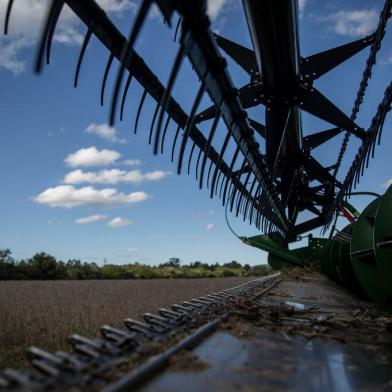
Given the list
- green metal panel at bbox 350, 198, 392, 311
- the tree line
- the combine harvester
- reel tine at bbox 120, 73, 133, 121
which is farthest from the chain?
the tree line

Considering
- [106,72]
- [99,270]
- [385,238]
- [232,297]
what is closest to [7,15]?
[106,72]

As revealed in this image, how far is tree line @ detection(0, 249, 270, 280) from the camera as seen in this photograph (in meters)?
20.2

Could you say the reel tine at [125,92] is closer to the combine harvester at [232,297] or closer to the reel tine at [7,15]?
the combine harvester at [232,297]

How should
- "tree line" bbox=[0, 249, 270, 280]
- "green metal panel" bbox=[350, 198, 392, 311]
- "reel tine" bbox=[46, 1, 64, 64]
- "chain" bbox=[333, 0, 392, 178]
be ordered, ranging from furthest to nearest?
"tree line" bbox=[0, 249, 270, 280], "green metal panel" bbox=[350, 198, 392, 311], "chain" bbox=[333, 0, 392, 178], "reel tine" bbox=[46, 1, 64, 64]

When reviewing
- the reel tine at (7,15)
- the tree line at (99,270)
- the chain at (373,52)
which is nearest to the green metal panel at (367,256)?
the chain at (373,52)

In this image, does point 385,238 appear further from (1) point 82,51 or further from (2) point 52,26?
(2) point 52,26

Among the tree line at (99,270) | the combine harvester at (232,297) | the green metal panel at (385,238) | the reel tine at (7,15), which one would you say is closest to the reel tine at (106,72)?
the combine harvester at (232,297)

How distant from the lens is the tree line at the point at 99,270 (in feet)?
66.2

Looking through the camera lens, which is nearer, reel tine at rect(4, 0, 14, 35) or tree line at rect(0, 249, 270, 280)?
reel tine at rect(4, 0, 14, 35)

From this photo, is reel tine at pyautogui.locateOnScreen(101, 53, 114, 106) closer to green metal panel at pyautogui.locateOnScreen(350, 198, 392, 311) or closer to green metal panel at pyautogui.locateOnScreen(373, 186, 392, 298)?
green metal panel at pyautogui.locateOnScreen(373, 186, 392, 298)

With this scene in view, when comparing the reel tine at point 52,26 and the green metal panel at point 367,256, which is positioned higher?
the reel tine at point 52,26

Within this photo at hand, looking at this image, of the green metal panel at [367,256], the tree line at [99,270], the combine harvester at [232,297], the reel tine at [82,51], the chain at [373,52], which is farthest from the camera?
the tree line at [99,270]

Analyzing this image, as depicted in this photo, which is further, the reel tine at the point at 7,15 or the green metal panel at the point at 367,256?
the green metal panel at the point at 367,256

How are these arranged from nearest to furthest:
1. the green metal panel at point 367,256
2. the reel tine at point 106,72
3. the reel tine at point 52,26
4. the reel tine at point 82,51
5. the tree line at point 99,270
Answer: the reel tine at point 52,26
the reel tine at point 82,51
the reel tine at point 106,72
the green metal panel at point 367,256
the tree line at point 99,270
